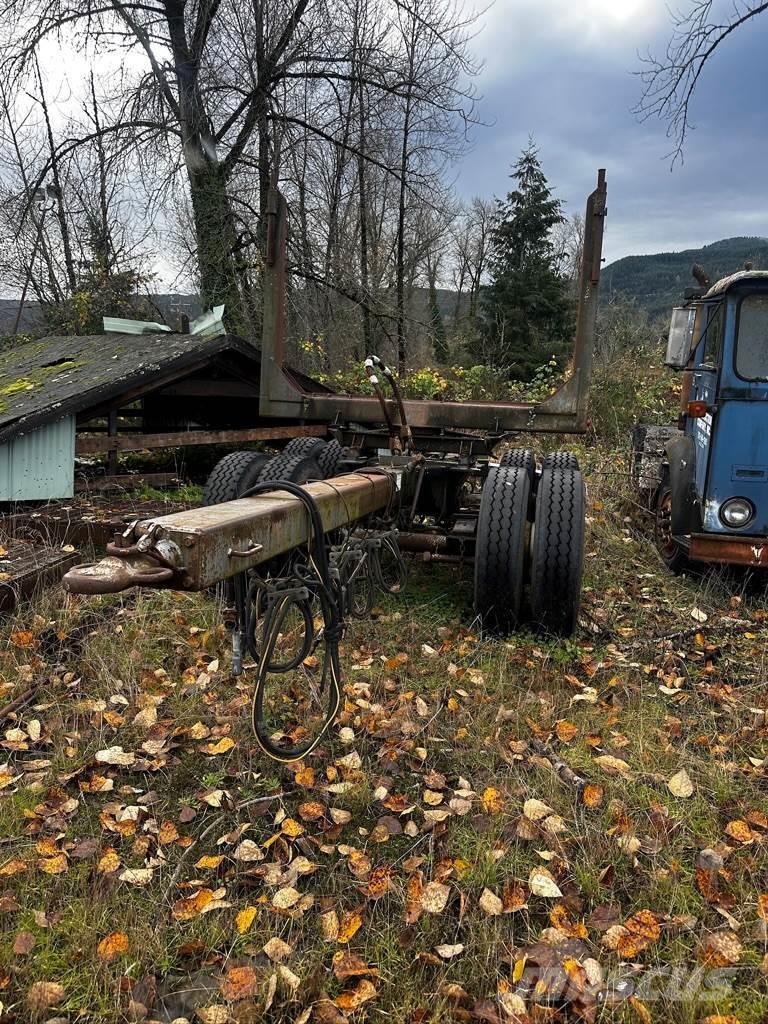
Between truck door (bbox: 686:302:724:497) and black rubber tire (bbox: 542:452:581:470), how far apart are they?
1.13m

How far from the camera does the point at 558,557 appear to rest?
4.11m

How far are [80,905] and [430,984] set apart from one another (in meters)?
1.11

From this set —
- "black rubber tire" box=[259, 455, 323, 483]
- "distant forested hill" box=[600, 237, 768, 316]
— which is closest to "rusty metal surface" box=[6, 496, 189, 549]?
"black rubber tire" box=[259, 455, 323, 483]

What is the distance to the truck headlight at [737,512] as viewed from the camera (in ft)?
16.9

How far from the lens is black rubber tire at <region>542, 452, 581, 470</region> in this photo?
4.80 meters

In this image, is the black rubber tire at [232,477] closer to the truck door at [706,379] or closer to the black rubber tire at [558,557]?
the black rubber tire at [558,557]

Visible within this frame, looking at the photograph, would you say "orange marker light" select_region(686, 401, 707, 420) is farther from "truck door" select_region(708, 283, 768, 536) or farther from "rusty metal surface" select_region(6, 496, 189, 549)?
"rusty metal surface" select_region(6, 496, 189, 549)

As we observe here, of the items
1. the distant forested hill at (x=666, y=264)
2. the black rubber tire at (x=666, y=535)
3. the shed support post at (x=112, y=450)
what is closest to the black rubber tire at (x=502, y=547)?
the black rubber tire at (x=666, y=535)

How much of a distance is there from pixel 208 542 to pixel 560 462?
3455 millimetres

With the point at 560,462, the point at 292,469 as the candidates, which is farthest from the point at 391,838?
the point at 560,462

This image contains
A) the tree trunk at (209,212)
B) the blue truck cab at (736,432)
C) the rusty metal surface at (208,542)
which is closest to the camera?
the rusty metal surface at (208,542)

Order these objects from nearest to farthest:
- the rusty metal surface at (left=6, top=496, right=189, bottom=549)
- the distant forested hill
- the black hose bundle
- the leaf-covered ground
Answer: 1. the leaf-covered ground
2. the black hose bundle
3. the rusty metal surface at (left=6, top=496, right=189, bottom=549)
4. the distant forested hill

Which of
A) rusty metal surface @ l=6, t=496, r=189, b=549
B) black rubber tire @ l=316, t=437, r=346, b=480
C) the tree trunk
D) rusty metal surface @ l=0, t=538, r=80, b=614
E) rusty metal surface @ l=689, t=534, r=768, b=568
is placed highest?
the tree trunk

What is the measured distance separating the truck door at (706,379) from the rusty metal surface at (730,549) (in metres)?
0.41
